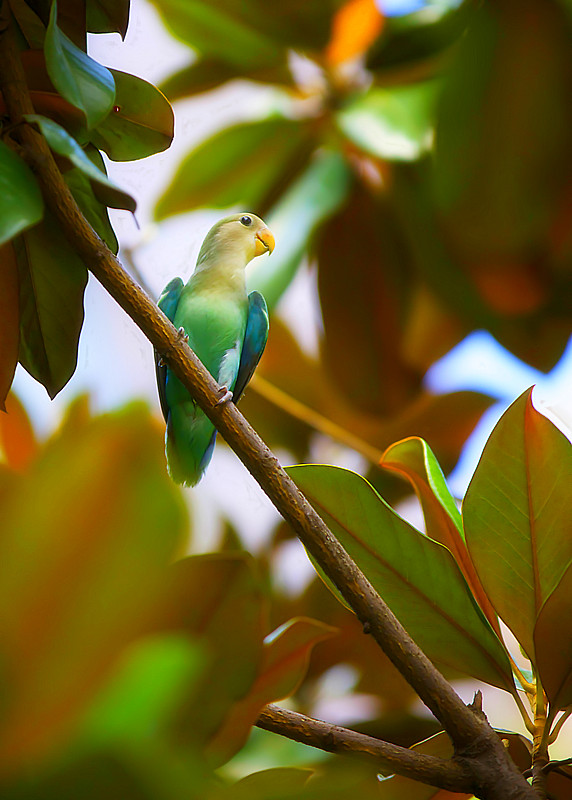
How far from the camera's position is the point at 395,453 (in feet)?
2.09

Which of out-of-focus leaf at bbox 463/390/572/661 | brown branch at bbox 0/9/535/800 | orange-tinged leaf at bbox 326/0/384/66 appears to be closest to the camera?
brown branch at bbox 0/9/535/800

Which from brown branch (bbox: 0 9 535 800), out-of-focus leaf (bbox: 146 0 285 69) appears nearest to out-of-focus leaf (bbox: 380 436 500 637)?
brown branch (bbox: 0 9 535 800)

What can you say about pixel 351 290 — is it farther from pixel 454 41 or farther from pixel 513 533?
pixel 513 533

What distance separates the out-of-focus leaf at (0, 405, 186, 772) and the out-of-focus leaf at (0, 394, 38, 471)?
500mm

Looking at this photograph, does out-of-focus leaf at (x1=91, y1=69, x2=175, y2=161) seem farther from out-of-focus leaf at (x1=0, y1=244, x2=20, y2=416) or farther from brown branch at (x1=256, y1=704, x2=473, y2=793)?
brown branch at (x1=256, y1=704, x2=473, y2=793)

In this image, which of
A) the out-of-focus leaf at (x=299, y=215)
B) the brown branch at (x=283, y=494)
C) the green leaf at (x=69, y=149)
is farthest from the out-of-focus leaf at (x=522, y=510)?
the out-of-focus leaf at (x=299, y=215)

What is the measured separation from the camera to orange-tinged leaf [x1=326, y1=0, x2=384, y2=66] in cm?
107

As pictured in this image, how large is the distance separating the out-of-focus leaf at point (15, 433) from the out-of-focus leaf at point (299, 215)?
0.39m

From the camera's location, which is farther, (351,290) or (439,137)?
(351,290)

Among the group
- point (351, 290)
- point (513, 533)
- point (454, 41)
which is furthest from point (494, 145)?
point (513, 533)

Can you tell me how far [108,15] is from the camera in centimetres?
54

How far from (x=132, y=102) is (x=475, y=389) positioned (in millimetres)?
739

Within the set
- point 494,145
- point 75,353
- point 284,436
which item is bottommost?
point 75,353

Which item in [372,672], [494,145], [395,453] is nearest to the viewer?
[395,453]
